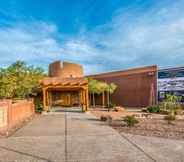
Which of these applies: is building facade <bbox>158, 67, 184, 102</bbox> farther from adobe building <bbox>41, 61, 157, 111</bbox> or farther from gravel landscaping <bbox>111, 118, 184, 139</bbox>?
gravel landscaping <bbox>111, 118, 184, 139</bbox>

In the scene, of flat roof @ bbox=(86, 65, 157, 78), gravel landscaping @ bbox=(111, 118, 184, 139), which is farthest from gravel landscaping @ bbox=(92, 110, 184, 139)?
flat roof @ bbox=(86, 65, 157, 78)

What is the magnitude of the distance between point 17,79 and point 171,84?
1805cm

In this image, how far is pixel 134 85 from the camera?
96.8 ft

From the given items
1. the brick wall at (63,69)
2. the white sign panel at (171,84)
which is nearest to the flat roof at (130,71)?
the white sign panel at (171,84)

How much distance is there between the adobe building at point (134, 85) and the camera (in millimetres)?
26766

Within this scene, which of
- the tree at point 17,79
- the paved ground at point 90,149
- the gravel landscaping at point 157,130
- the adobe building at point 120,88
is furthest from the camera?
the adobe building at point 120,88

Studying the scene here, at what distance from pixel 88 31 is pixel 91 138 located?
13805 mm

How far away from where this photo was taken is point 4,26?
16.7m

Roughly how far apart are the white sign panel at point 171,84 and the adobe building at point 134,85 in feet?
2.93

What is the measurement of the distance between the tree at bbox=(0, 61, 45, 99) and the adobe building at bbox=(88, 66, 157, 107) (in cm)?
1465

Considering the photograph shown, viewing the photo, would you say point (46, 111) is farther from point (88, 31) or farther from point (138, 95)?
point (138, 95)

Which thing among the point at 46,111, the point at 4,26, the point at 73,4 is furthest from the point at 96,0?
the point at 46,111

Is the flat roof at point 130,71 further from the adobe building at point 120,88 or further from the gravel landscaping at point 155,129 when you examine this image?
the gravel landscaping at point 155,129

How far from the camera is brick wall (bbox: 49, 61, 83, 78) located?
112ft
